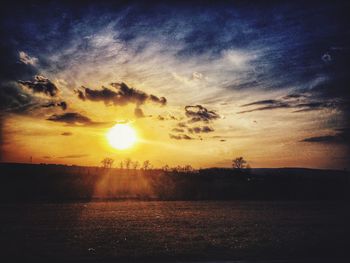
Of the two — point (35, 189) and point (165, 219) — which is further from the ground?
point (35, 189)

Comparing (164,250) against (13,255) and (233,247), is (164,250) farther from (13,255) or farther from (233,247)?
(13,255)

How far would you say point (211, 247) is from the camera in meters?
13.8

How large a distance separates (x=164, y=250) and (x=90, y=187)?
39.2 meters

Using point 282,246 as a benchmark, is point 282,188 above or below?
above

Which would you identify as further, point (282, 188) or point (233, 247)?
point (282, 188)

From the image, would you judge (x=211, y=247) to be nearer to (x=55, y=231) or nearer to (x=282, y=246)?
(x=282, y=246)

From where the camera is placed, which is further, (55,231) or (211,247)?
(55,231)

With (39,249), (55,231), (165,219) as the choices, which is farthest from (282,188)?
(39,249)

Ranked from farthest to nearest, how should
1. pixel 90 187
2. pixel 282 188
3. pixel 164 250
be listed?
1. pixel 282 188
2. pixel 90 187
3. pixel 164 250

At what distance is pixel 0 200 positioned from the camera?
37219 mm

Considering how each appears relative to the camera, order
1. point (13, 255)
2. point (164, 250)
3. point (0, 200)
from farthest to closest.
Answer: point (0, 200) < point (164, 250) < point (13, 255)

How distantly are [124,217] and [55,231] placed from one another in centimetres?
682

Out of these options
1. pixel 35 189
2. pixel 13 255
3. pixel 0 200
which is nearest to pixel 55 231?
pixel 13 255

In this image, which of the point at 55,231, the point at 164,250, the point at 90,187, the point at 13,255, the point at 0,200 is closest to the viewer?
the point at 13,255
